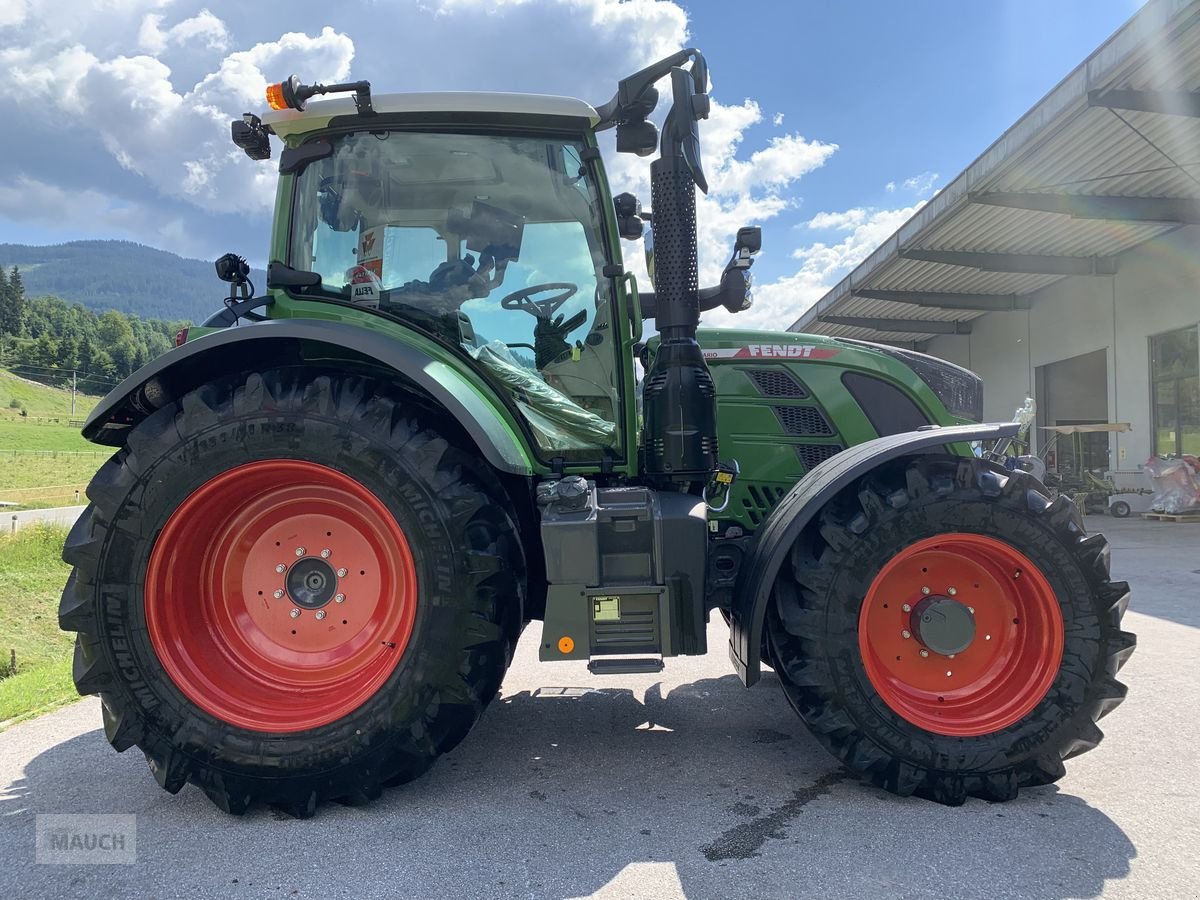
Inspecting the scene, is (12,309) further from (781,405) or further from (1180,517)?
(781,405)

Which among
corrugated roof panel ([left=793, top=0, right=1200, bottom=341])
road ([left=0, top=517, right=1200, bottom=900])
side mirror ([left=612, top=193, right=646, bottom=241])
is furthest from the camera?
corrugated roof panel ([left=793, top=0, right=1200, bottom=341])

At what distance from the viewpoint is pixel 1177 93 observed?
28.6 ft

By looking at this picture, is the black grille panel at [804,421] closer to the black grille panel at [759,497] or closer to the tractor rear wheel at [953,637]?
the black grille panel at [759,497]

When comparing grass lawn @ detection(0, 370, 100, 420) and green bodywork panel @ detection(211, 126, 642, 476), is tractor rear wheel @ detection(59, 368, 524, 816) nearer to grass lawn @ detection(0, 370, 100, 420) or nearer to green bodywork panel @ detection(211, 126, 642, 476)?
green bodywork panel @ detection(211, 126, 642, 476)

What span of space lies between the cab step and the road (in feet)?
1.43

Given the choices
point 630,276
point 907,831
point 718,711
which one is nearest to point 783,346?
point 630,276

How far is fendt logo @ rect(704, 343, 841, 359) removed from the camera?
137 inches

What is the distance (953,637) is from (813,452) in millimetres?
1052

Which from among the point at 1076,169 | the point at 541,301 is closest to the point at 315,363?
the point at 541,301

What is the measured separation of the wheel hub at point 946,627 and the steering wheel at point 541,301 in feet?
5.97

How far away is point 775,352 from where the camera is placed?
349 cm

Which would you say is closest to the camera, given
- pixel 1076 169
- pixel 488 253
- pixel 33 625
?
pixel 488 253

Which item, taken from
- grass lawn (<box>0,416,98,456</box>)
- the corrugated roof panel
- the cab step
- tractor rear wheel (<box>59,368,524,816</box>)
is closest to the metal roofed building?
the corrugated roof panel

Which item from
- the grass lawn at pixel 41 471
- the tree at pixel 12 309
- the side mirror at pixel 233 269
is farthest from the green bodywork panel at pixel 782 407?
the tree at pixel 12 309
